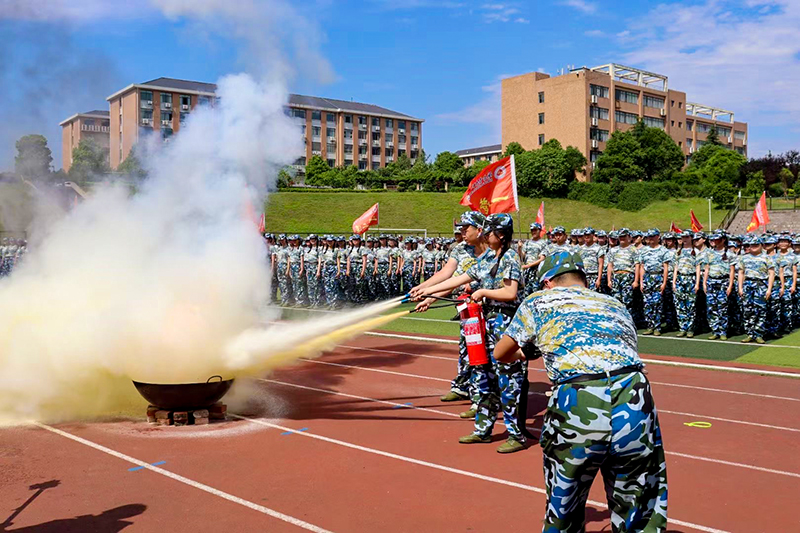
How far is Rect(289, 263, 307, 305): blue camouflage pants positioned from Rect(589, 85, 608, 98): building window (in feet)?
206

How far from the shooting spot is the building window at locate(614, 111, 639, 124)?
80312 millimetres

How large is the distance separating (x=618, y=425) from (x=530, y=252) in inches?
610

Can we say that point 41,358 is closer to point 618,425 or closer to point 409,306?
point 618,425

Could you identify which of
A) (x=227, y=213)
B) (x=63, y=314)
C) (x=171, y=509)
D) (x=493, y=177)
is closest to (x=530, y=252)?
(x=493, y=177)

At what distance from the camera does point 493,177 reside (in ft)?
51.2

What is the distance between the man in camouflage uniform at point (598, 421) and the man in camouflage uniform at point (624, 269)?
1260cm

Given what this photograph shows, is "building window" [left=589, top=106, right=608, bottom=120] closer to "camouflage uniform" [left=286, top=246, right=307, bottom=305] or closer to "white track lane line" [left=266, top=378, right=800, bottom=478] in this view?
"camouflage uniform" [left=286, top=246, right=307, bottom=305]

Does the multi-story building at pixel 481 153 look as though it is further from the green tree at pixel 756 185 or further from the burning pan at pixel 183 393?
the burning pan at pixel 183 393

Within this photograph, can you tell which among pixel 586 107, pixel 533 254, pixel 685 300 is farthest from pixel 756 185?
pixel 685 300

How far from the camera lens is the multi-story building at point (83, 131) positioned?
15.9 m

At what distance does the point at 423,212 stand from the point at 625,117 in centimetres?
3748

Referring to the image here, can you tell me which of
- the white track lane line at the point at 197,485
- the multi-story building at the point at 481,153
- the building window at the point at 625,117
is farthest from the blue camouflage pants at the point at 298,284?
the multi-story building at the point at 481,153

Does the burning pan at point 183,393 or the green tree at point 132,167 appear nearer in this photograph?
the burning pan at point 183,393

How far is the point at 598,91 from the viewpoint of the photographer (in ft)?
254
